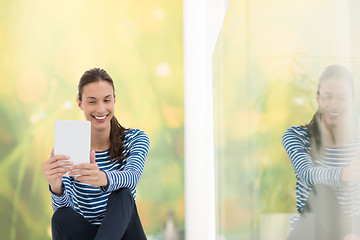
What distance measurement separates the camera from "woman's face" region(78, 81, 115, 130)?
190 centimetres

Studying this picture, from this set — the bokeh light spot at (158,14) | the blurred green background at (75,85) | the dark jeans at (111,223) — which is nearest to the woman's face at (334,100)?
the dark jeans at (111,223)

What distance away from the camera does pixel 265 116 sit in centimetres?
99

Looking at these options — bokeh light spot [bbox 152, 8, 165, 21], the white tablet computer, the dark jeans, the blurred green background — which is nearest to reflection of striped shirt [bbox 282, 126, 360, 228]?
the dark jeans

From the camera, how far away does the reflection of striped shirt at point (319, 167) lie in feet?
1.77

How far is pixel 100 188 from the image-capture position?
1640 mm

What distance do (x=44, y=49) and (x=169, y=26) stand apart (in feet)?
3.52

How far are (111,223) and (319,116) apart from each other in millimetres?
1034

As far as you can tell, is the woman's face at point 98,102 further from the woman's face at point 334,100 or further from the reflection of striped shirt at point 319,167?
the woman's face at point 334,100

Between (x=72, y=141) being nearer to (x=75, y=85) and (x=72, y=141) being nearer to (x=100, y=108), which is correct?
(x=100, y=108)

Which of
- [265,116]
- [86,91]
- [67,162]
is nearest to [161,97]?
[86,91]

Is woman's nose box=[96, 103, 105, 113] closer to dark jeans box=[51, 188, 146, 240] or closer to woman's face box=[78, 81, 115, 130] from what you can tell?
woman's face box=[78, 81, 115, 130]

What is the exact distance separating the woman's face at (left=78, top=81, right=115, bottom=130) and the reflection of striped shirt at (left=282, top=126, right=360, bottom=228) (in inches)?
49.2

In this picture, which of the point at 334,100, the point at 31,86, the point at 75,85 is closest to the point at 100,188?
the point at 334,100

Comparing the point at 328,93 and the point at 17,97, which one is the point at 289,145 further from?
the point at 17,97
